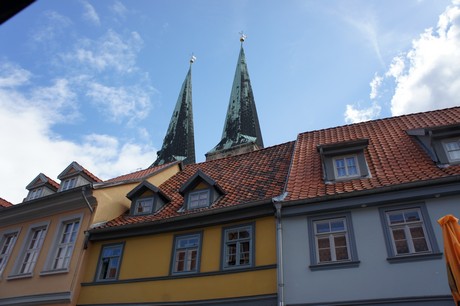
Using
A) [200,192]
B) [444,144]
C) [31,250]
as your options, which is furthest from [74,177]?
[444,144]

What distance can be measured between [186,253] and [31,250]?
21.6 feet

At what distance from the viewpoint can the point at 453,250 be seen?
618 centimetres

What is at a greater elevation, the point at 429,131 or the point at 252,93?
the point at 252,93

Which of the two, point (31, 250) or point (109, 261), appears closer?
point (109, 261)

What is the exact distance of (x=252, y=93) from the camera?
129ft

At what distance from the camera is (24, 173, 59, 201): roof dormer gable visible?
16484 mm

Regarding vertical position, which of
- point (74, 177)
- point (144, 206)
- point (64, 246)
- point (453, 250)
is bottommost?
point (453, 250)

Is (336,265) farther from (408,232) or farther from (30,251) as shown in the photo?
(30,251)

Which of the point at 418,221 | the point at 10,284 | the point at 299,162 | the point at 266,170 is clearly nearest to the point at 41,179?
the point at 10,284

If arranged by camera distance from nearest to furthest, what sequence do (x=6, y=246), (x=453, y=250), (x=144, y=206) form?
(x=453, y=250) → (x=144, y=206) → (x=6, y=246)

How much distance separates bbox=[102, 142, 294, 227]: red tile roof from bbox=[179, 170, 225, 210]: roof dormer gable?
0.28 metres

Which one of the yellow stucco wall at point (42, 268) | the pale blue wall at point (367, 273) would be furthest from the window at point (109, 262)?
the pale blue wall at point (367, 273)

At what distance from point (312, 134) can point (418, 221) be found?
7391 mm

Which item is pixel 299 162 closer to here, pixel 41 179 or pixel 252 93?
pixel 41 179
